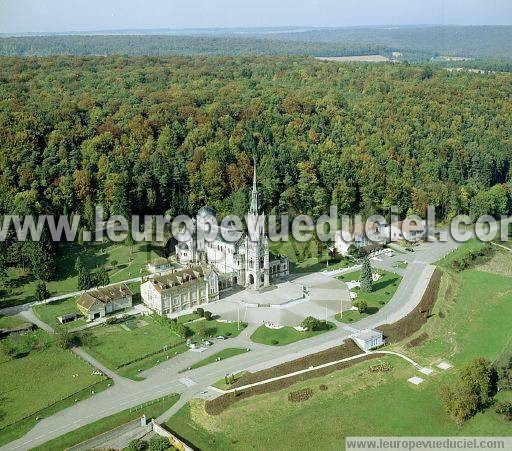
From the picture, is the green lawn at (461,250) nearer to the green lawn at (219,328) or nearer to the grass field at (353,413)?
the grass field at (353,413)

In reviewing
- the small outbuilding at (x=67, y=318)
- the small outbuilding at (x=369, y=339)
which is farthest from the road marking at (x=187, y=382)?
the small outbuilding at (x=67, y=318)

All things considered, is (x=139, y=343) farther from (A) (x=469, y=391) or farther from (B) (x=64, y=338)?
(A) (x=469, y=391)

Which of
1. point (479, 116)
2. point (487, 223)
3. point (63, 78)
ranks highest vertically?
point (63, 78)

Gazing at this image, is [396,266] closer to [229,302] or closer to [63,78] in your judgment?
[229,302]

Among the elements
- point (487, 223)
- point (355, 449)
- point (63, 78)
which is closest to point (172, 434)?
point (355, 449)

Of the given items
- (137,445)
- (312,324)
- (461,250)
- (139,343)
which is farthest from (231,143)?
(137,445)

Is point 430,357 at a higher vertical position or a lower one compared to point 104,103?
lower
